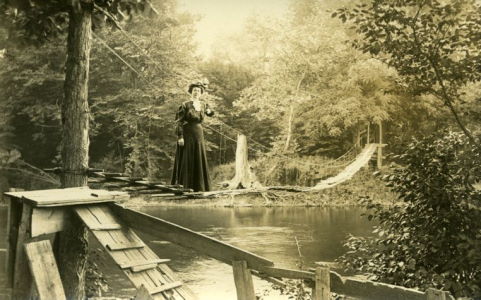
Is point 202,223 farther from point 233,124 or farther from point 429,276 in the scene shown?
point 429,276

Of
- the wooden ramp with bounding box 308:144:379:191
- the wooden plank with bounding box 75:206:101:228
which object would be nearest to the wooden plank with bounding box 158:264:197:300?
the wooden plank with bounding box 75:206:101:228

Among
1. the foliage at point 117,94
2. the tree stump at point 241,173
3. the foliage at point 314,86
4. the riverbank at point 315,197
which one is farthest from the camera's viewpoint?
the foliage at point 117,94

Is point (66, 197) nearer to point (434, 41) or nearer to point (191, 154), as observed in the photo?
point (191, 154)

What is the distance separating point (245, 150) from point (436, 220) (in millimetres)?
2748

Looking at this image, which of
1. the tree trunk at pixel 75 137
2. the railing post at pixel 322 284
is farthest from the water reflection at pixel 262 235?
the railing post at pixel 322 284

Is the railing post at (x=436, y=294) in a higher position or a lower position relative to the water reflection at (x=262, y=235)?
higher

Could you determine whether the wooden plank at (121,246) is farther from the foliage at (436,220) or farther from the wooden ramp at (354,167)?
the wooden ramp at (354,167)

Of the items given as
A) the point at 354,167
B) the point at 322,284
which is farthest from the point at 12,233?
the point at 354,167

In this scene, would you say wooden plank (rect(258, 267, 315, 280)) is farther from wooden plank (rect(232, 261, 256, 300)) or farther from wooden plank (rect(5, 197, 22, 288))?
wooden plank (rect(5, 197, 22, 288))

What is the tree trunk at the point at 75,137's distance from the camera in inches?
156

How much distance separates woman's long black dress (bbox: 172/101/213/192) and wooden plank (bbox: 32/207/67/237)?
7.52ft

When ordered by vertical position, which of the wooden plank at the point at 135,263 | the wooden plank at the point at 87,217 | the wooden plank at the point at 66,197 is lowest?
the wooden plank at the point at 135,263

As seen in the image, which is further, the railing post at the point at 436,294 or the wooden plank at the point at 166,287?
the wooden plank at the point at 166,287

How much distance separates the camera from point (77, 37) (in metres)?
4.10
